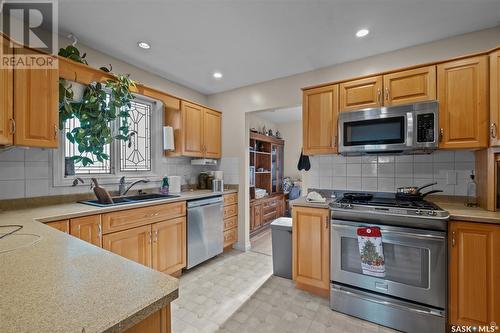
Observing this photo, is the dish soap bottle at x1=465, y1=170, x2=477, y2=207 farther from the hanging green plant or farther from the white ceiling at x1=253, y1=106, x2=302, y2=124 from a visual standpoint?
the hanging green plant

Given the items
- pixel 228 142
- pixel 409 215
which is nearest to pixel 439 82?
pixel 409 215

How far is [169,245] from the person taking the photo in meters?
2.54

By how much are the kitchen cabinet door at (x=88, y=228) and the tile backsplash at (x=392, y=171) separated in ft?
7.80

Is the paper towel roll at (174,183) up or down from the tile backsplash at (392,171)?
down

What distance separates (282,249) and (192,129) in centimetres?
204

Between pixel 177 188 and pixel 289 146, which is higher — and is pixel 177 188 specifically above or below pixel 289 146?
below

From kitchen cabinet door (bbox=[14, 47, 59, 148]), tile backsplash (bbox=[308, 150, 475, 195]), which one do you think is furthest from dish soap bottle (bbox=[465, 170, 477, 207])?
kitchen cabinet door (bbox=[14, 47, 59, 148])

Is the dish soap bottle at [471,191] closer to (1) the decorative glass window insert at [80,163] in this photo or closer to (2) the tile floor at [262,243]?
Answer: (2) the tile floor at [262,243]

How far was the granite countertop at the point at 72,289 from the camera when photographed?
1.74 feet

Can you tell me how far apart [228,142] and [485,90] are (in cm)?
298

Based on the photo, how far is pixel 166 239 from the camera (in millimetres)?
2512

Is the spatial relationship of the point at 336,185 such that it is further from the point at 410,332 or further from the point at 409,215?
the point at 410,332

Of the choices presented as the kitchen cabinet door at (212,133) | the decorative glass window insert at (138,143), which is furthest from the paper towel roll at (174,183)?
the kitchen cabinet door at (212,133)

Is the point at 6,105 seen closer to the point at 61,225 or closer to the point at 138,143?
the point at 61,225
